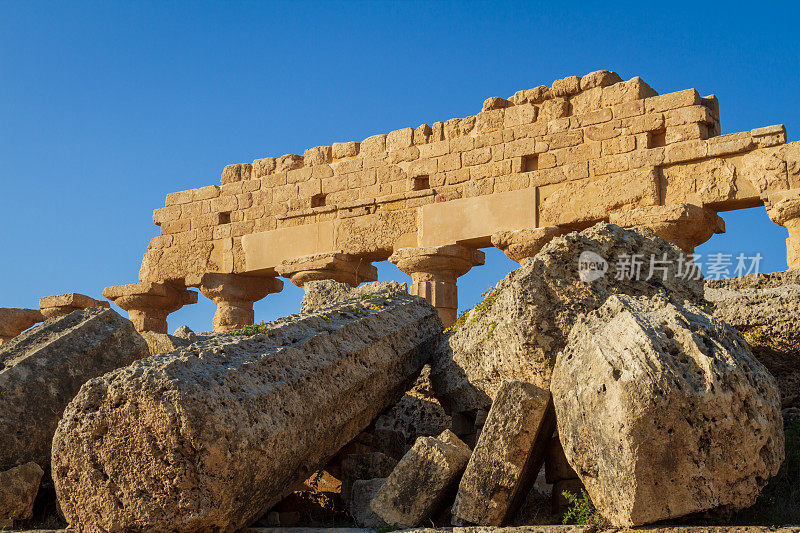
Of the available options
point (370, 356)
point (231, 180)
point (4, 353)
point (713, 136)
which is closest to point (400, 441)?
point (370, 356)

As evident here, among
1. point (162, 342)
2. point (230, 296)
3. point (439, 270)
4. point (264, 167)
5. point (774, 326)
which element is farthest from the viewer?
point (264, 167)

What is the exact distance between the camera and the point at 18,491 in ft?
15.5

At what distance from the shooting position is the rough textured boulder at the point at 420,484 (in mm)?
4094

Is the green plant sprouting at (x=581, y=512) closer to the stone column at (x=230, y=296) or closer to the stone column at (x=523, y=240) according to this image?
the stone column at (x=523, y=240)

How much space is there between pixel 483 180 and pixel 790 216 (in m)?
4.20

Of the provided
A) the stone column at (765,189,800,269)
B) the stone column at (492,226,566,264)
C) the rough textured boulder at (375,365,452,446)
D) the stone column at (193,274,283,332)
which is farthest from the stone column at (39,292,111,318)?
the stone column at (765,189,800,269)

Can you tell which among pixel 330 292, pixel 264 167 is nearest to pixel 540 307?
pixel 330 292

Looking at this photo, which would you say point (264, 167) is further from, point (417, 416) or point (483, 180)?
point (417, 416)

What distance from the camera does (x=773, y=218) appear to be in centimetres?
1018

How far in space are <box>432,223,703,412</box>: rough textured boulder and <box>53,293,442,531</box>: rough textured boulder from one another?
841 millimetres

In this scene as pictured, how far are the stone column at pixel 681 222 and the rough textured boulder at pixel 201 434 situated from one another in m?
6.91

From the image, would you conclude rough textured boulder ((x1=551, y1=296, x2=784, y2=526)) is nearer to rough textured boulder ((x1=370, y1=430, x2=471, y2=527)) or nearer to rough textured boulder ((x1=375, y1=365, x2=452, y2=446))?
rough textured boulder ((x1=370, y1=430, x2=471, y2=527))

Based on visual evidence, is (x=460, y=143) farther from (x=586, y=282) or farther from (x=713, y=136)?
(x=586, y=282)

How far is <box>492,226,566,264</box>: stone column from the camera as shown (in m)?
11.4
